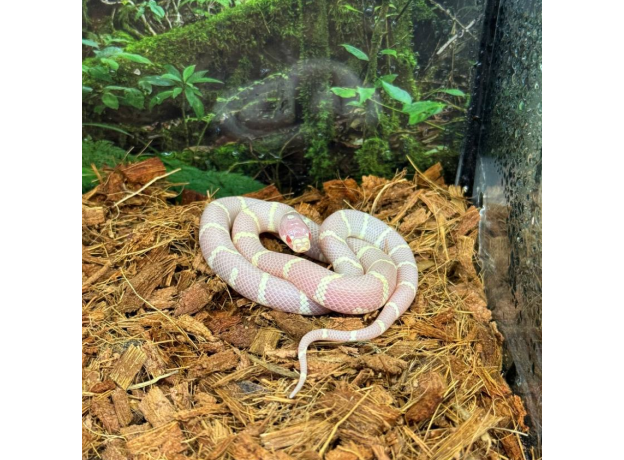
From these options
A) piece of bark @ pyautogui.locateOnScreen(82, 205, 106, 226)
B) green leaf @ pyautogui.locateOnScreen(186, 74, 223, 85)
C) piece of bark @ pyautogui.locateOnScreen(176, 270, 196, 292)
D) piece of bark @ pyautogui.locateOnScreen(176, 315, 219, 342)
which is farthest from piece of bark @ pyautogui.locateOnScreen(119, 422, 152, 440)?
green leaf @ pyautogui.locateOnScreen(186, 74, 223, 85)

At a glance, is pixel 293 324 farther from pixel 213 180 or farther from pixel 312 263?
pixel 213 180

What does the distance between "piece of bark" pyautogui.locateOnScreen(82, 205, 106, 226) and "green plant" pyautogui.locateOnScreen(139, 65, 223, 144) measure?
0.87 m

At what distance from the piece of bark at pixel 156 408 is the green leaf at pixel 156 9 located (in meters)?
2.53

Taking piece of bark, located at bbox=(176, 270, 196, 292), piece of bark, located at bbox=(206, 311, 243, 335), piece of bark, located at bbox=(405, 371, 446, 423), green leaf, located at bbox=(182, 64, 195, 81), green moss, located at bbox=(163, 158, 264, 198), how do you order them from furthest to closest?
green moss, located at bbox=(163, 158, 264, 198) < green leaf, located at bbox=(182, 64, 195, 81) < piece of bark, located at bbox=(176, 270, 196, 292) < piece of bark, located at bbox=(206, 311, 243, 335) < piece of bark, located at bbox=(405, 371, 446, 423)

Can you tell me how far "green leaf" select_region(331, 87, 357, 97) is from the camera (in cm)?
400

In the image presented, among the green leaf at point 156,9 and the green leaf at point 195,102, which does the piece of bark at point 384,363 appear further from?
the green leaf at point 156,9

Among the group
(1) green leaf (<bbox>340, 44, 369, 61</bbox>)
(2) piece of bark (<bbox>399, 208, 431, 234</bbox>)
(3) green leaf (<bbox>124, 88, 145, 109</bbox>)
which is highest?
(1) green leaf (<bbox>340, 44, 369, 61</bbox>)

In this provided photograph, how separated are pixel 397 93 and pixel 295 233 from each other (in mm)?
1354

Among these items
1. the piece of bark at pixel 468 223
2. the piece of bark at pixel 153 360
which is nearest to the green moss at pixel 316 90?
the piece of bark at pixel 468 223

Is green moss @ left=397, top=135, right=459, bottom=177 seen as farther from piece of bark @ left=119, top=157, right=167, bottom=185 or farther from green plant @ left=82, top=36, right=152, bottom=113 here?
green plant @ left=82, top=36, right=152, bottom=113

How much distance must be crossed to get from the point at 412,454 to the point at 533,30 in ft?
7.63

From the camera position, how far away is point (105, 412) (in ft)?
8.82

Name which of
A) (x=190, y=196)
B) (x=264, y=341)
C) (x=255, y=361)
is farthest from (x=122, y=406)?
(x=190, y=196)

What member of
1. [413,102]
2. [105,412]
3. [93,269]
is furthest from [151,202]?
[413,102]
